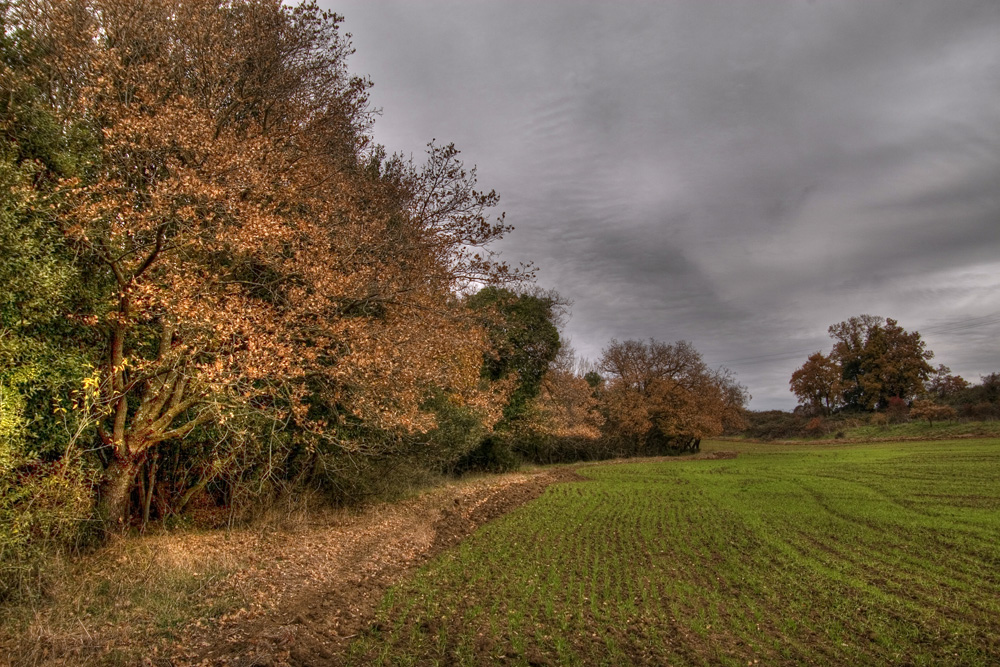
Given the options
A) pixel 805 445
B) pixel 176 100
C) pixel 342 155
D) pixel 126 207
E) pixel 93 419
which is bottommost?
pixel 805 445

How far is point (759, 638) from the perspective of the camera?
23.4ft

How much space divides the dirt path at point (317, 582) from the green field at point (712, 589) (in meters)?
0.49

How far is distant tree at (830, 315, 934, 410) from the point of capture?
69250 mm

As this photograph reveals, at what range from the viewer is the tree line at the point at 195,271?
26.0ft

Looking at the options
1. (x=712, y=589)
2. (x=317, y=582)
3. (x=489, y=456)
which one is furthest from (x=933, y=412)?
(x=317, y=582)

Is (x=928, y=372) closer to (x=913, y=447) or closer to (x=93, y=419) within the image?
(x=913, y=447)

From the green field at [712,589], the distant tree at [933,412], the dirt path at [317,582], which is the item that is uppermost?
the distant tree at [933,412]

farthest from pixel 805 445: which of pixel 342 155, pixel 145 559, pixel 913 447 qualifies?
pixel 145 559

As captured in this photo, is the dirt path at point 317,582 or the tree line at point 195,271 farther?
the tree line at point 195,271

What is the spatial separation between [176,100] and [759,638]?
12933 mm

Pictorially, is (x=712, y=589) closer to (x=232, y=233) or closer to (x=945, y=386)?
(x=232, y=233)

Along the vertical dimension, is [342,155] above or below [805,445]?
above

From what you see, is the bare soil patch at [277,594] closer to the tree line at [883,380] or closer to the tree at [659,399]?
the tree at [659,399]

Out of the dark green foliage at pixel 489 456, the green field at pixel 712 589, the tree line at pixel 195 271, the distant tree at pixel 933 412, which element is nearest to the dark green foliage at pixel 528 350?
the dark green foliage at pixel 489 456
